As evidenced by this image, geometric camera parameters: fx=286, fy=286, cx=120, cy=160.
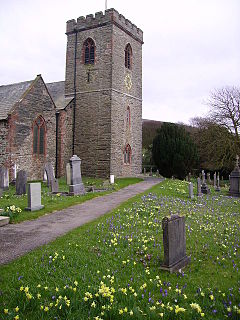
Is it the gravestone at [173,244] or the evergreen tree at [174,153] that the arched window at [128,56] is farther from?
the gravestone at [173,244]

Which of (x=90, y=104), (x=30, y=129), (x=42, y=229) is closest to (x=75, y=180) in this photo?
(x=42, y=229)

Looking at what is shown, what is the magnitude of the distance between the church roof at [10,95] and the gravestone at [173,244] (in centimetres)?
1725

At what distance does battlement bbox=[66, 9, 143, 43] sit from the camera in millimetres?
24141

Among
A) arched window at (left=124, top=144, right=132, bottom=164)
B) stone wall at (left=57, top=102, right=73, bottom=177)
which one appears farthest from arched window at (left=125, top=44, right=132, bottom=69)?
arched window at (left=124, top=144, right=132, bottom=164)

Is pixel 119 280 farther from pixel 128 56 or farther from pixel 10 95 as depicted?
pixel 128 56

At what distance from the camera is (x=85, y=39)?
25.6 m

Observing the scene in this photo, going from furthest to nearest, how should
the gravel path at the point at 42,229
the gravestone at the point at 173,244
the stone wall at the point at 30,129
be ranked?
the stone wall at the point at 30,129
the gravel path at the point at 42,229
the gravestone at the point at 173,244

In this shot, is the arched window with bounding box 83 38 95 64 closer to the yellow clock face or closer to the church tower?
the church tower

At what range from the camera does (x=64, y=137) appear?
964 inches

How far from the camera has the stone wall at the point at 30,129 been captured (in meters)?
19.8

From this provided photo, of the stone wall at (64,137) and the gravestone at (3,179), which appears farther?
the stone wall at (64,137)

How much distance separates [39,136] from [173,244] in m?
19.0

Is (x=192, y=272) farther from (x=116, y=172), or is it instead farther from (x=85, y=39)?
(x=85, y=39)

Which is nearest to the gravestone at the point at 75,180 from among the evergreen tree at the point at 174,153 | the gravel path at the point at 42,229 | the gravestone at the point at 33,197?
the gravel path at the point at 42,229
